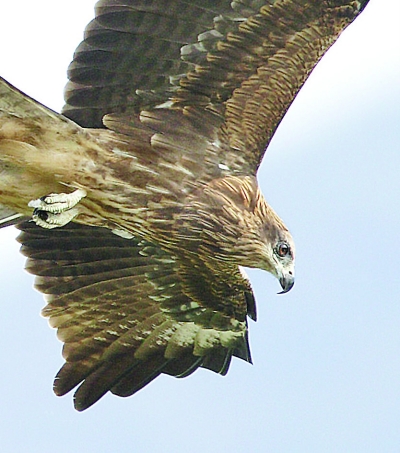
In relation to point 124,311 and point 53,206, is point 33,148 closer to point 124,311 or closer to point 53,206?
point 53,206

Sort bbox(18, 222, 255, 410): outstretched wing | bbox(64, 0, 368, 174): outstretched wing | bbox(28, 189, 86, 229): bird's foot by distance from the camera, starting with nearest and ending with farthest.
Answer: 1. bbox(64, 0, 368, 174): outstretched wing
2. bbox(28, 189, 86, 229): bird's foot
3. bbox(18, 222, 255, 410): outstretched wing

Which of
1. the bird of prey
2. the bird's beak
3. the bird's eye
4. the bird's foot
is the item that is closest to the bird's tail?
the bird of prey

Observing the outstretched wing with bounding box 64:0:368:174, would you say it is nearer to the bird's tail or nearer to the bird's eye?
the bird's tail

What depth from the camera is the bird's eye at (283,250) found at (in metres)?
9.80

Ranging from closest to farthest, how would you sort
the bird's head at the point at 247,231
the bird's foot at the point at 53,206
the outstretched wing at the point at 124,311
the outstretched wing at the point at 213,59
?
the outstretched wing at the point at 213,59 < the bird's foot at the point at 53,206 < the bird's head at the point at 247,231 < the outstretched wing at the point at 124,311

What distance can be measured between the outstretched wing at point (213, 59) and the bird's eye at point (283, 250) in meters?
0.66

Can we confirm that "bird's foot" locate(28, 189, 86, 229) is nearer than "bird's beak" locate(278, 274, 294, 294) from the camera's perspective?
Yes

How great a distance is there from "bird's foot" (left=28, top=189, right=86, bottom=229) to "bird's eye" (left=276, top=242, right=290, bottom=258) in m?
1.63

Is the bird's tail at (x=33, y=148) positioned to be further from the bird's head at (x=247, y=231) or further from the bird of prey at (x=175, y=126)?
the bird's head at (x=247, y=231)

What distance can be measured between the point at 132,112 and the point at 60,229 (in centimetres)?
160

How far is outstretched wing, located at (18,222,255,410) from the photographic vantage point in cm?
1094

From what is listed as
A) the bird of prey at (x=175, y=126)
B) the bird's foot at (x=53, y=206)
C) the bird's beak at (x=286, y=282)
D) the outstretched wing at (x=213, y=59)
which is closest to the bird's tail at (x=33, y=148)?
the bird of prey at (x=175, y=126)

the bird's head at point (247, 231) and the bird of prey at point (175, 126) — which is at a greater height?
the bird of prey at point (175, 126)

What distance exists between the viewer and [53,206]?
9.51 m
